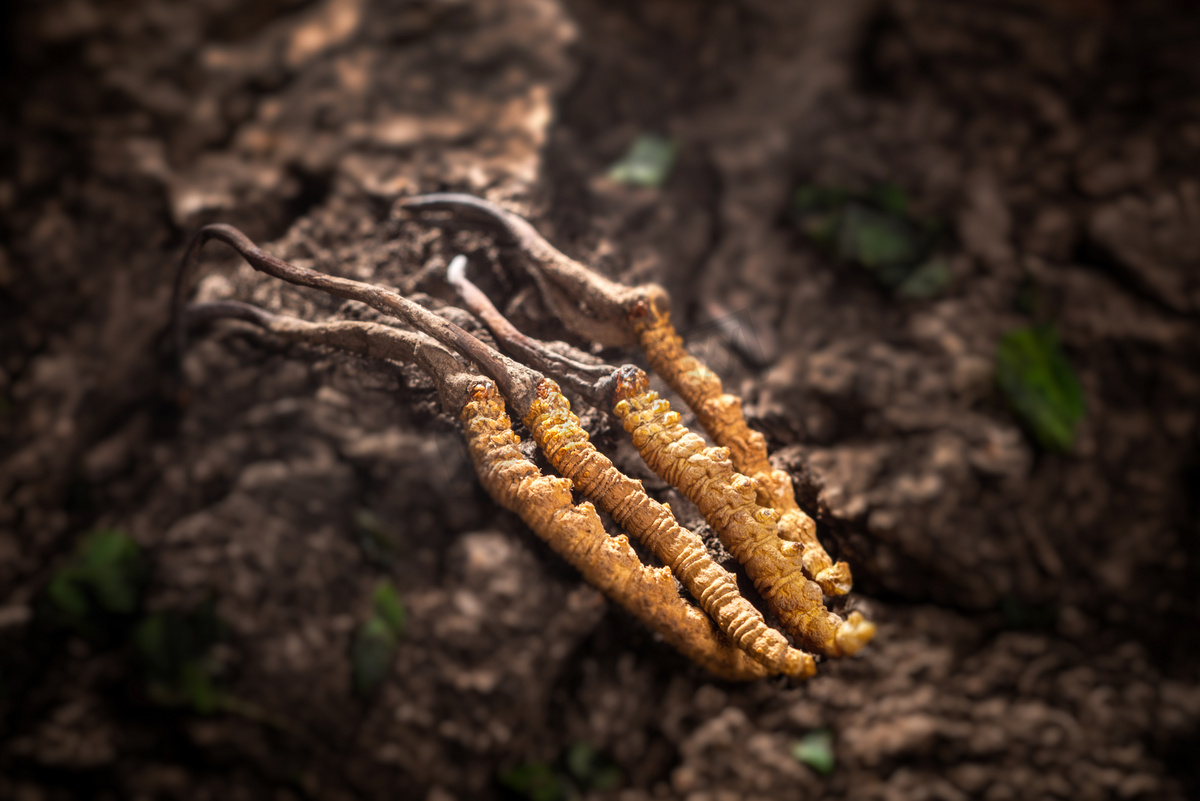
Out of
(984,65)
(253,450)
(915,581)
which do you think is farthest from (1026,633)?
(253,450)

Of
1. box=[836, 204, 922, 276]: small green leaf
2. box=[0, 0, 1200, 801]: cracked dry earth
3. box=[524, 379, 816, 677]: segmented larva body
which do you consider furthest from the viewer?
box=[836, 204, 922, 276]: small green leaf

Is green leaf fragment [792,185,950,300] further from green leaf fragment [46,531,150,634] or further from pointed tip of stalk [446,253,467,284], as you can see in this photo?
green leaf fragment [46,531,150,634]

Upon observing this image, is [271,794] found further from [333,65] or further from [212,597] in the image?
[333,65]

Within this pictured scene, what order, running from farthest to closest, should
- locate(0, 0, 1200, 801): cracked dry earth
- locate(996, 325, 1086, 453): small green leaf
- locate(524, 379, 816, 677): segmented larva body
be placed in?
1. locate(996, 325, 1086, 453): small green leaf
2. locate(0, 0, 1200, 801): cracked dry earth
3. locate(524, 379, 816, 677): segmented larva body

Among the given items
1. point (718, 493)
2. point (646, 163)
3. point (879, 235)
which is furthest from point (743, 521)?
point (879, 235)

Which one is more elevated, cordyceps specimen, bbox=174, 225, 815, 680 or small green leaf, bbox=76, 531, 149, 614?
cordyceps specimen, bbox=174, 225, 815, 680

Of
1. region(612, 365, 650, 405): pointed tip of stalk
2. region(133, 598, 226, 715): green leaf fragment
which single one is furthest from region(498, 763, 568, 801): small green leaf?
region(612, 365, 650, 405): pointed tip of stalk

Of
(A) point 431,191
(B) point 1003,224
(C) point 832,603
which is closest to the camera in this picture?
(C) point 832,603
